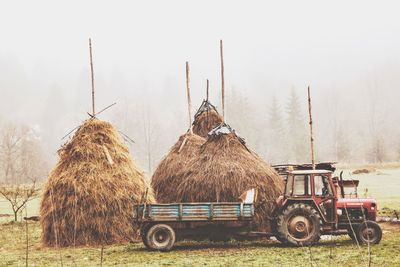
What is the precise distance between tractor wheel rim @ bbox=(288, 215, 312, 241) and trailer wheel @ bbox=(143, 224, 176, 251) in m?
3.32

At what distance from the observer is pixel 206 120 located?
2277 centimetres

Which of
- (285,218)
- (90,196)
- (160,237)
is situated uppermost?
(90,196)

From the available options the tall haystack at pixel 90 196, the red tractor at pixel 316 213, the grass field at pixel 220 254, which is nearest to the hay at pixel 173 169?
the tall haystack at pixel 90 196

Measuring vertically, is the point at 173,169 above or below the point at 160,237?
above

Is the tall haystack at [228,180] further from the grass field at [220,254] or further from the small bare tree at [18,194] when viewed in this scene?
the small bare tree at [18,194]

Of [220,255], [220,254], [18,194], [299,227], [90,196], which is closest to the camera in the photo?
[220,255]

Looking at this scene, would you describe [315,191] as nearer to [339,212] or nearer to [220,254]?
[339,212]

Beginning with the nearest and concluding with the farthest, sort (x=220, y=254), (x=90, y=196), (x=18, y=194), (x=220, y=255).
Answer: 1. (x=220, y=255)
2. (x=220, y=254)
3. (x=90, y=196)
4. (x=18, y=194)

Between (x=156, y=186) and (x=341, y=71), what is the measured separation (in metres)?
182

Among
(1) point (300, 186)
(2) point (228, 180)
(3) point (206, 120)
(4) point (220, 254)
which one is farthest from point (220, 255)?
(3) point (206, 120)

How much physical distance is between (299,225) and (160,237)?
3.93 m

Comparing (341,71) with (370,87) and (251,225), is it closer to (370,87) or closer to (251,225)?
(370,87)

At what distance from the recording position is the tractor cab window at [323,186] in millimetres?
15789

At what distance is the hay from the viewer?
18781mm
